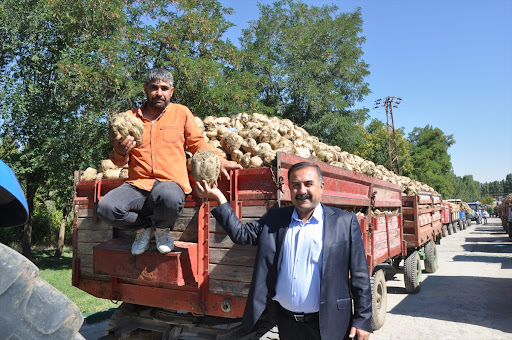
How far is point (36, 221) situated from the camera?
18406 millimetres

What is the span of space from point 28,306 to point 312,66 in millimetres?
21540

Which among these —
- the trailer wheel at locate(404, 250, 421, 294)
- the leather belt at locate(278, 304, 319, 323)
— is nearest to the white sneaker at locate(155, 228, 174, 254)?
the leather belt at locate(278, 304, 319, 323)

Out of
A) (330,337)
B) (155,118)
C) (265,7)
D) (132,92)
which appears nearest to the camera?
(330,337)

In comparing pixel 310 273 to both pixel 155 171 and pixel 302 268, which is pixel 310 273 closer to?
pixel 302 268

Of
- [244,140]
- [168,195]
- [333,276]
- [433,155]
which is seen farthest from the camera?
[433,155]

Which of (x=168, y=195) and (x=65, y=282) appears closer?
(x=168, y=195)

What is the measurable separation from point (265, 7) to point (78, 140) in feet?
58.2

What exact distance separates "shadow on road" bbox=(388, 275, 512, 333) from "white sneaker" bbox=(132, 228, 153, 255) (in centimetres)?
507

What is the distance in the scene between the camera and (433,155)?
57469mm

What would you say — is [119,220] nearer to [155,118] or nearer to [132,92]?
[155,118]

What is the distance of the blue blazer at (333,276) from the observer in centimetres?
233

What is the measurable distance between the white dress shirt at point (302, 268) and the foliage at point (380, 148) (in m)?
29.2

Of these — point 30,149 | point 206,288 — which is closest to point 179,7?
point 30,149

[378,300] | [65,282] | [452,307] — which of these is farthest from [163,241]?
[65,282]
